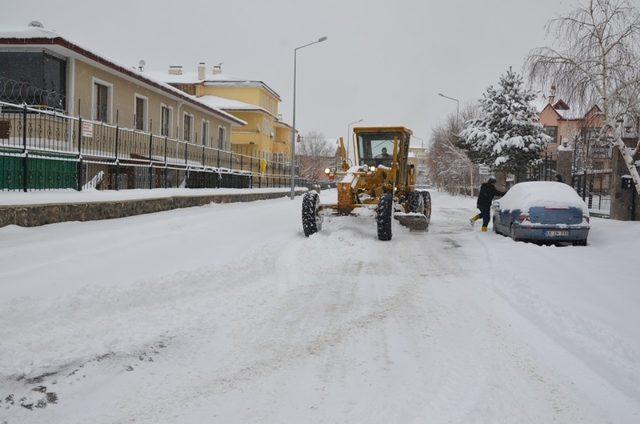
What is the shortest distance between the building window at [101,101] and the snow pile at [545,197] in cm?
1360

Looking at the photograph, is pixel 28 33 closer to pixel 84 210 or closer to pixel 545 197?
pixel 84 210

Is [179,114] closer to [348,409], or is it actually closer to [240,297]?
[240,297]

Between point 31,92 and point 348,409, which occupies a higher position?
point 31,92

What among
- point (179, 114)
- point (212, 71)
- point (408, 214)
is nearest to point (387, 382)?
point (408, 214)

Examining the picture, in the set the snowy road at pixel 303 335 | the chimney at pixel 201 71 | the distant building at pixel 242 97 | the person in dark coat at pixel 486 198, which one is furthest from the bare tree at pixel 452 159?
the snowy road at pixel 303 335

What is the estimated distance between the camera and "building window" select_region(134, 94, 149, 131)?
21547 mm

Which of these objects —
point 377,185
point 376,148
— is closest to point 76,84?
point 376,148

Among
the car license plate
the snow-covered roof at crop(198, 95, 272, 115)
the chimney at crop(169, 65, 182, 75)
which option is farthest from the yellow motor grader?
the chimney at crop(169, 65, 182, 75)

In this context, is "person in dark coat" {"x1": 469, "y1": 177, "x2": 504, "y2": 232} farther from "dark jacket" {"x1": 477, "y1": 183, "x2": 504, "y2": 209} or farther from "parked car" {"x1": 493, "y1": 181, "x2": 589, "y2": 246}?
"parked car" {"x1": 493, "y1": 181, "x2": 589, "y2": 246}

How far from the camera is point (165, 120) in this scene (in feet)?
79.4

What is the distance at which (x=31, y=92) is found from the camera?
15.6 meters

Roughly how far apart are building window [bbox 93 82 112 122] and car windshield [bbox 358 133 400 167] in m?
9.36

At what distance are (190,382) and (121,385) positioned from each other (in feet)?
1.51

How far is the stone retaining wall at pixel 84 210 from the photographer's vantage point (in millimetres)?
8984
